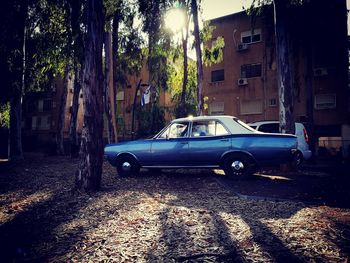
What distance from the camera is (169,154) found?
782 cm

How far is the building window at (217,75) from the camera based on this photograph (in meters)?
24.2

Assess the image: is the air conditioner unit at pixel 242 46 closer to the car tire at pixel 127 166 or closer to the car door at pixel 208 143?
the car door at pixel 208 143

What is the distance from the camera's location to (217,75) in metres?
24.5

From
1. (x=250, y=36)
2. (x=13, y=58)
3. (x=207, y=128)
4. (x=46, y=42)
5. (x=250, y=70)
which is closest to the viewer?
(x=207, y=128)

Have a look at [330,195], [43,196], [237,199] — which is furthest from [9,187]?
[330,195]

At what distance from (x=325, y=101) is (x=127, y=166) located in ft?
58.2

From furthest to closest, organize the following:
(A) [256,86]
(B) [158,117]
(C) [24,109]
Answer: (C) [24,109] < (A) [256,86] < (B) [158,117]

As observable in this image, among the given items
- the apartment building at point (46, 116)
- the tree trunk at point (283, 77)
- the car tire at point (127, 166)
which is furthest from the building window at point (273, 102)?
the apartment building at point (46, 116)

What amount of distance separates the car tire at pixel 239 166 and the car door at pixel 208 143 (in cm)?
28

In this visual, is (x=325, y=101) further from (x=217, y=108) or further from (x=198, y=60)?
(x=198, y=60)

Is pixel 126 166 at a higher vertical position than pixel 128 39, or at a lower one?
lower

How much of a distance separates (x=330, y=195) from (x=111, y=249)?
15.1 ft

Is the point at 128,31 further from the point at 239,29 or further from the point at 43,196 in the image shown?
the point at 43,196

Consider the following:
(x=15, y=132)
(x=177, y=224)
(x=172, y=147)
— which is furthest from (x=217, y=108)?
(x=177, y=224)
